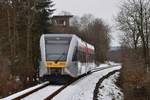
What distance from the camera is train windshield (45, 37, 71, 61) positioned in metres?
31.3

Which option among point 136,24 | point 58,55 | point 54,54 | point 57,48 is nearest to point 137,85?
point 58,55

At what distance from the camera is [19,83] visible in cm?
3031

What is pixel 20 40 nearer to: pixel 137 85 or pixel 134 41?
pixel 134 41

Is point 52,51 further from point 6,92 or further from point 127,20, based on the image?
point 127,20

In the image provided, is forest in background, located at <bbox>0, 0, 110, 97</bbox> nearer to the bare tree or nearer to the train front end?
the train front end

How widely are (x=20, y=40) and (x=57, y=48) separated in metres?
23.1

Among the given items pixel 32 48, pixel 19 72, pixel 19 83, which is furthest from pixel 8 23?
pixel 19 83

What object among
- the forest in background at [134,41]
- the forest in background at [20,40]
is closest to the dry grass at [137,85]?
the forest in background at [134,41]

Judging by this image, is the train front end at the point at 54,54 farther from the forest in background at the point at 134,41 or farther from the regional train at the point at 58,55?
the forest in background at the point at 134,41

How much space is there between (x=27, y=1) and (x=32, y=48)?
5.44 meters

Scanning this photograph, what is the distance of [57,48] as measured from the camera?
104ft

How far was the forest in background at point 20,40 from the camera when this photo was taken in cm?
3088

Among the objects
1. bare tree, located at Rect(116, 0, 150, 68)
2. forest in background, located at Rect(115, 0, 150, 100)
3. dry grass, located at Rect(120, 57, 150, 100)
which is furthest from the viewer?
bare tree, located at Rect(116, 0, 150, 68)

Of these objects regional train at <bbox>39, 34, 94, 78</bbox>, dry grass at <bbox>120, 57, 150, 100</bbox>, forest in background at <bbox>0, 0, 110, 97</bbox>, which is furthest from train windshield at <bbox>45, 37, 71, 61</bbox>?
dry grass at <bbox>120, 57, 150, 100</bbox>
